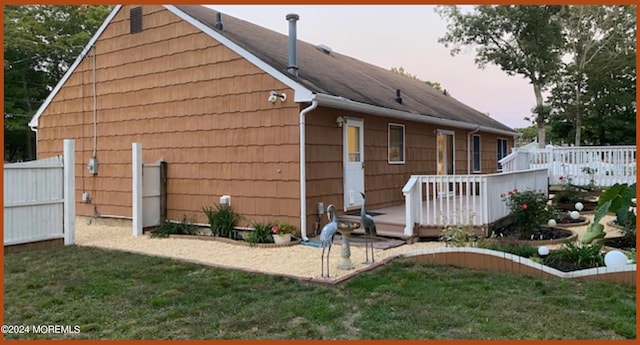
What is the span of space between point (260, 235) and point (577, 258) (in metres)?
4.62

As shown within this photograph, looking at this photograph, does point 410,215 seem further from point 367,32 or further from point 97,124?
point 367,32

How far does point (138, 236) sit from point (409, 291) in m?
6.05

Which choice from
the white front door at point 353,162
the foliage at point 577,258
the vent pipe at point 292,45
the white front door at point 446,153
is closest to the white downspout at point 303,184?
the vent pipe at point 292,45

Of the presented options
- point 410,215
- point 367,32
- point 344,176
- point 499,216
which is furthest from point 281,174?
point 367,32

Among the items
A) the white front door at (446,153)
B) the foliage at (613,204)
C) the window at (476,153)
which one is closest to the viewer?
the foliage at (613,204)

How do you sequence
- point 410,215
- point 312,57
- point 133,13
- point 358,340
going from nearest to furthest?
point 358,340 < point 410,215 < point 133,13 < point 312,57

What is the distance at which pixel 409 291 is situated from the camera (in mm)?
4633

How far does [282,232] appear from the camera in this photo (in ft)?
25.3

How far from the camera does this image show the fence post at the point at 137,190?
346 inches

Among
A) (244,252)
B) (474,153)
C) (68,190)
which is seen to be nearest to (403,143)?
(474,153)

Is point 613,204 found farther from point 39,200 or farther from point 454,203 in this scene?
point 39,200

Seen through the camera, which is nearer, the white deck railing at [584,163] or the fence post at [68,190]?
the fence post at [68,190]

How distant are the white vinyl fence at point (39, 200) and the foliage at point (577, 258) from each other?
728cm

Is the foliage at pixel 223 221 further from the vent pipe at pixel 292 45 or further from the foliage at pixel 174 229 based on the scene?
the vent pipe at pixel 292 45
